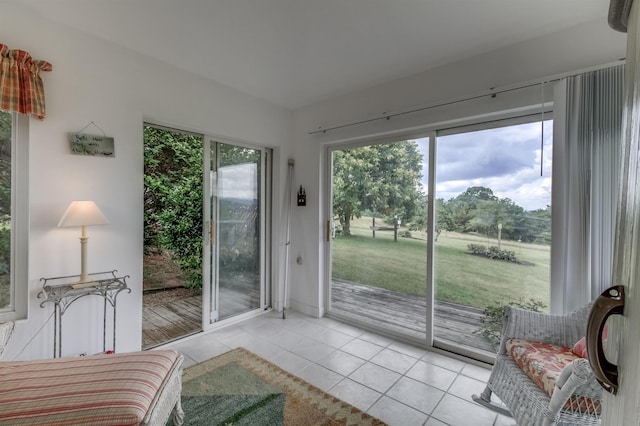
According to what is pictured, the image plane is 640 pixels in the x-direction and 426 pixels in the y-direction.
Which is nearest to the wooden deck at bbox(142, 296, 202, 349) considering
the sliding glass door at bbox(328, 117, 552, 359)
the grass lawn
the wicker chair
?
the sliding glass door at bbox(328, 117, 552, 359)

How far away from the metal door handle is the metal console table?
2528mm

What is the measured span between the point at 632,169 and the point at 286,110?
346 centimetres

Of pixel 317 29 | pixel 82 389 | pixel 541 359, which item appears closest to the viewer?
pixel 82 389

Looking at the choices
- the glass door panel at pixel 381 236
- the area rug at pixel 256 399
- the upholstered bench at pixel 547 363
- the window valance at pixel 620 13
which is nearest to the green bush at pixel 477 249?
the glass door panel at pixel 381 236

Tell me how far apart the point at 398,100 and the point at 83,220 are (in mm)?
2770

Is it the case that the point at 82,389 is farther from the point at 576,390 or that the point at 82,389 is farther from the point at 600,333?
the point at 576,390

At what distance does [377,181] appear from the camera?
307 cm

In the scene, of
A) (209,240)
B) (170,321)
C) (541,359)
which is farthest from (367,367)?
(170,321)

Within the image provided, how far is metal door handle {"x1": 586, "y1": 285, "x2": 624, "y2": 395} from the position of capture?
524mm

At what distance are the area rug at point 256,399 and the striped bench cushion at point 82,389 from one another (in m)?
0.55

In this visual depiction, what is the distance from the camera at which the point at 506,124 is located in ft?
7.45

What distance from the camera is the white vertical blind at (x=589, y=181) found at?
5.54 feet

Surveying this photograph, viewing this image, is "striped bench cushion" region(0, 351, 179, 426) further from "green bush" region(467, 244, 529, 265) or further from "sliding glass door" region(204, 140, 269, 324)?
"green bush" region(467, 244, 529, 265)

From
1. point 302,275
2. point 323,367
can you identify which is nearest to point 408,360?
point 323,367
